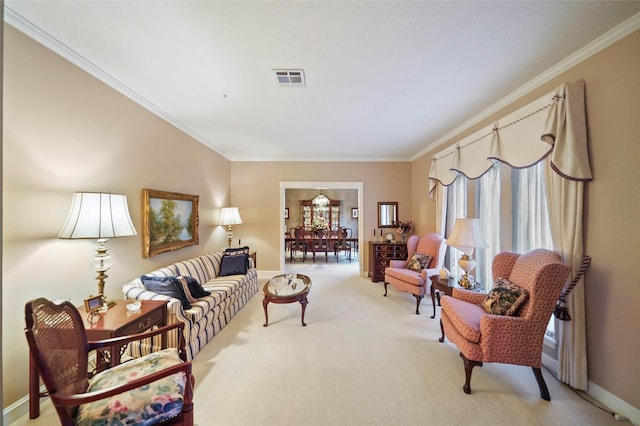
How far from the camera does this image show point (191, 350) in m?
2.41

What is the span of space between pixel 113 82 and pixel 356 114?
2.57 meters

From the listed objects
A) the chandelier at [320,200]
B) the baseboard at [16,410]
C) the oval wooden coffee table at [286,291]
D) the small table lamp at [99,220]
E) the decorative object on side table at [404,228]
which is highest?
the chandelier at [320,200]

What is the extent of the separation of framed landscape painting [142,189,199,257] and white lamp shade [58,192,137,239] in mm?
828

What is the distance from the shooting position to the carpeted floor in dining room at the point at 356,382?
6.01 ft


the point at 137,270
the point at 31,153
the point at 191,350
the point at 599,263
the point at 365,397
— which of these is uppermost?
the point at 31,153

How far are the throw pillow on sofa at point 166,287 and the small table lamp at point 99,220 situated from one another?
0.33 metres

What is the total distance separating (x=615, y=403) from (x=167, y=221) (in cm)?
459

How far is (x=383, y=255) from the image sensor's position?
16.3 ft

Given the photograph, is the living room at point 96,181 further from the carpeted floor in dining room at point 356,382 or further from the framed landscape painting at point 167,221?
the carpeted floor in dining room at point 356,382

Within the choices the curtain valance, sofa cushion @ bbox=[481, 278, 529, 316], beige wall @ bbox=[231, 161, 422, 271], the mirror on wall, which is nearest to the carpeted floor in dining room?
sofa cushion @ bbox=[481, 278, 529, 316]

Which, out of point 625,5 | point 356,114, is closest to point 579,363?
point 625,5

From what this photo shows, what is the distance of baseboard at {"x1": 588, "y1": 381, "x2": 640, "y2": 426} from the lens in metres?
1.77

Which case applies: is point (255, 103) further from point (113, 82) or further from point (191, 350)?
point (191, 350)

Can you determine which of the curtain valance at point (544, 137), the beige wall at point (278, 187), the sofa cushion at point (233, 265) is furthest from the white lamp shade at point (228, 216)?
the curtain valance at point (544, 137)
